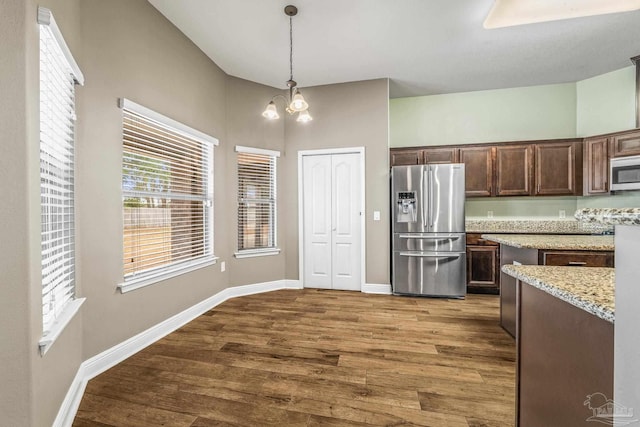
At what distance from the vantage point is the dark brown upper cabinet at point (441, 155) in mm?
4199

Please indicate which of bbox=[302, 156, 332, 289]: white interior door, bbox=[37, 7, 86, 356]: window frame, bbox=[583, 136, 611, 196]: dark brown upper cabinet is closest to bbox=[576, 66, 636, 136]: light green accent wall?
bbox=[583, 136, 611, 196]: dark brown upper cabinet

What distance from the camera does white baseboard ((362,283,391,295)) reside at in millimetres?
4033

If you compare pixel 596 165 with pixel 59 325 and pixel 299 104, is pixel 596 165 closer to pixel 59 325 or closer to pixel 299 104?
pixel 299 104

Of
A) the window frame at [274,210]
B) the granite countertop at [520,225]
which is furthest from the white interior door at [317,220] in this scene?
the granite countertop at [520,225]

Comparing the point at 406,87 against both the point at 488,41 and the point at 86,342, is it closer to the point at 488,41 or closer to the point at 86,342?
the point at 488,41

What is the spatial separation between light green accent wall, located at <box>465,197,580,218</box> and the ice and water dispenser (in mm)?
1225

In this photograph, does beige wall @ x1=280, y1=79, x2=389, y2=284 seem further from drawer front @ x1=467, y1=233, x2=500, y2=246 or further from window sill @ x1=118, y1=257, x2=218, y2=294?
window sill @ x1=118, y1=257, x2=218, y2=294

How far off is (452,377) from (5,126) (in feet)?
9.42

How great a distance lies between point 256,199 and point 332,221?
119 cm

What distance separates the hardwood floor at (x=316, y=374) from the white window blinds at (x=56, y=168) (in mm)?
779

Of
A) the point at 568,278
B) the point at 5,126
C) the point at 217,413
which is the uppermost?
the point at 5,126

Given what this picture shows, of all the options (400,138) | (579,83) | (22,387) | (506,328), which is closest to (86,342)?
Result: (22,387)

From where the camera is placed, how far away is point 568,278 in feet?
3.67

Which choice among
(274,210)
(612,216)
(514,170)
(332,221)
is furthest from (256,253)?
(514,170)
